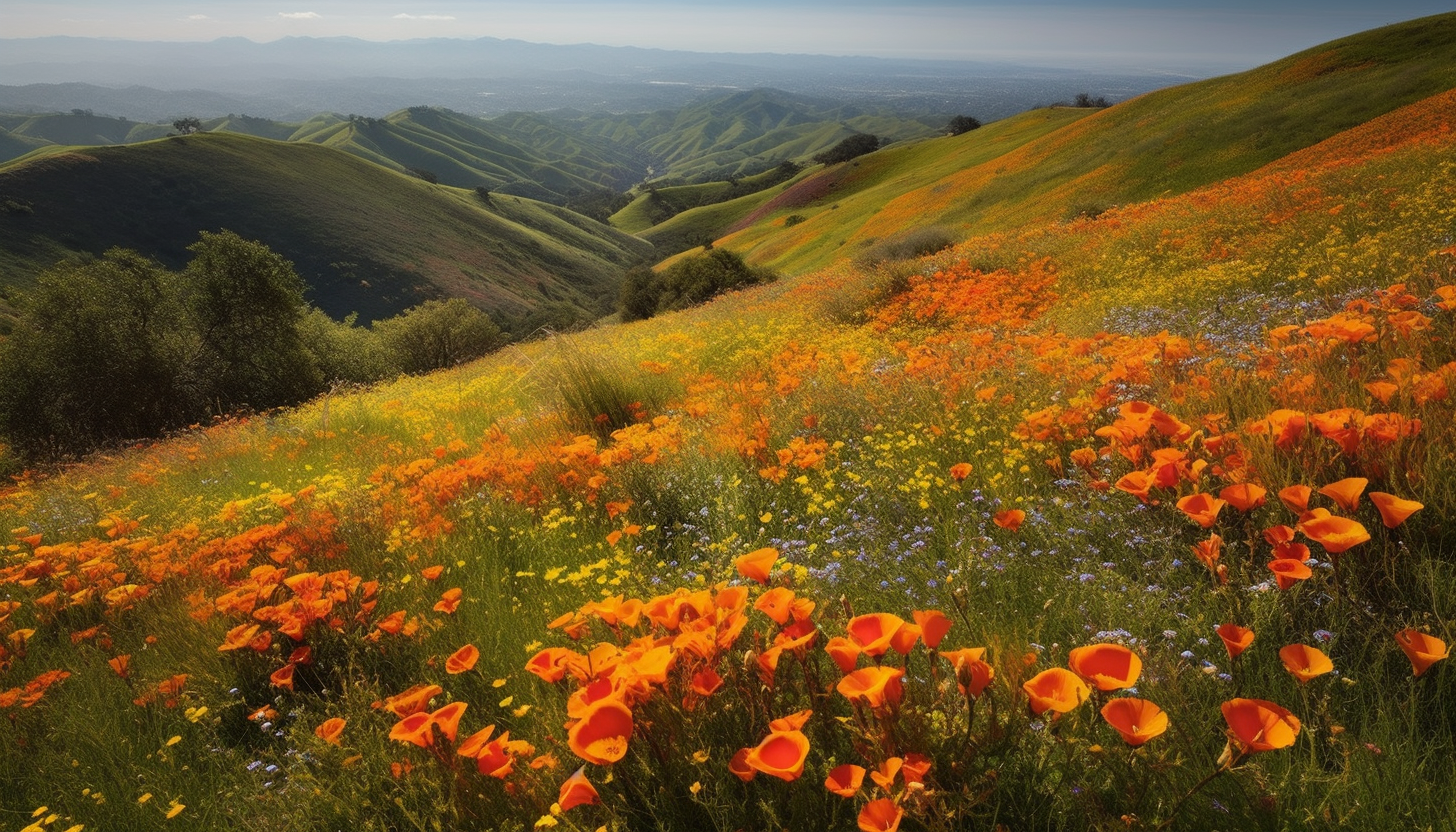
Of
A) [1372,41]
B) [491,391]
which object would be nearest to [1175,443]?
[491,391]

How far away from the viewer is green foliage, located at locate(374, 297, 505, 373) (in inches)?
1528

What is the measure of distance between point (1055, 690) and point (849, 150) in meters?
95.4

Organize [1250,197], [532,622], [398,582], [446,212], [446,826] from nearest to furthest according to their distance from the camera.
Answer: [446,826] < [532,622] < [398,582] < [1250,197] < [446,212]

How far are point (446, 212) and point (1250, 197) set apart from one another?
351ft

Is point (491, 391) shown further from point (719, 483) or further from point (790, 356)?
point (719, 483)

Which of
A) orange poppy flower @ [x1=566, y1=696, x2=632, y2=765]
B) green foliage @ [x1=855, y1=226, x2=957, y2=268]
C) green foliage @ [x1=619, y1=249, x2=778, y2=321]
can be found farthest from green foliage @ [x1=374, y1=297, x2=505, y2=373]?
orange poppy flower @ [x1=566, y1=696, x2=632, y2=765]

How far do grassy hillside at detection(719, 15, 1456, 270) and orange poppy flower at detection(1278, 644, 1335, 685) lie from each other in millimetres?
22895

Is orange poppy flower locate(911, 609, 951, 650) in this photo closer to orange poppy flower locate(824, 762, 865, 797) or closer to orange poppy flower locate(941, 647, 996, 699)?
orange poppy flower locate(941, 647, 996, 699)

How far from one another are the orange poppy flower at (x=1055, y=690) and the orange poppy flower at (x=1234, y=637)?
32 cm

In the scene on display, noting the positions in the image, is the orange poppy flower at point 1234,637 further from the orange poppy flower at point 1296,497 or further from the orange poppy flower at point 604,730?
the orange poppy flower at point 604,730

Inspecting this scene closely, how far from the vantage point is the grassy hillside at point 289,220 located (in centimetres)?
7319

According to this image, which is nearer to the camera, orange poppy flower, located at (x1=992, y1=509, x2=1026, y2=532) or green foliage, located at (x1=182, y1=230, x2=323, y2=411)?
orange poppy flower, located at (x1=992, y1=509, x2=1026, y2=532)

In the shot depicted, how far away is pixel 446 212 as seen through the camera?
10019 cm

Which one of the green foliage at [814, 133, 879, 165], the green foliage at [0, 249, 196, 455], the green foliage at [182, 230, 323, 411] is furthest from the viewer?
the green foliage at [814, 133, 879, 165]
